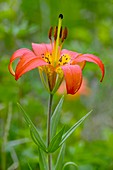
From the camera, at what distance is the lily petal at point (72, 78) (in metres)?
0.71

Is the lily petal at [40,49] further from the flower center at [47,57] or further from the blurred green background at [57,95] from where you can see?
the blurred green background at [57,95]

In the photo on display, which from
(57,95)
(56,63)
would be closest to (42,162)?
(56,63)

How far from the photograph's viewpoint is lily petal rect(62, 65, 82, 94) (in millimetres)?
713

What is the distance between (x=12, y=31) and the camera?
1.51 metres

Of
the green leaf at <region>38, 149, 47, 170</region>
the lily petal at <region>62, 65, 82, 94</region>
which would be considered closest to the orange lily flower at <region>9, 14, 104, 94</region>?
the lily petal at <region>62, 65, 82, 94</region>

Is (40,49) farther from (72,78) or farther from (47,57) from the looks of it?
(72,78)

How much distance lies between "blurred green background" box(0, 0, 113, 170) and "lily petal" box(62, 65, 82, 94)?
202 mm

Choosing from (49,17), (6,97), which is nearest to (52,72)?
(6,97)

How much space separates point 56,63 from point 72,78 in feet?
0.36

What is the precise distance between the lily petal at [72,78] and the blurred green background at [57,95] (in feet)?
0.66

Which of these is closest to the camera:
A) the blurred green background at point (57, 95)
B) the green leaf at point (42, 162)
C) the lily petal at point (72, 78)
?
the lily petal at point (72, 78)

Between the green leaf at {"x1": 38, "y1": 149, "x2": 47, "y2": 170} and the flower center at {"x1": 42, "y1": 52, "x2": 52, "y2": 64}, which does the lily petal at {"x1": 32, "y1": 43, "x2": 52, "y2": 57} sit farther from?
the green leaf at {"x1": 38, "y1": 149, "x2": 47, "y2": 170}

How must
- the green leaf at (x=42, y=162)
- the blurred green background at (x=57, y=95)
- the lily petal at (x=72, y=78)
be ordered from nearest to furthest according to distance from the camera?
the lily petal at (x=72, y=78)
the green leaf at (x=42, y=162)
the blurred green background at (x=57, y=95)

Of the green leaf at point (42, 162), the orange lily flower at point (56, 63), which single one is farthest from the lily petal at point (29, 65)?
the green leaf at point (42, 162)
